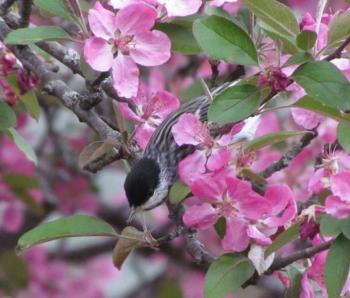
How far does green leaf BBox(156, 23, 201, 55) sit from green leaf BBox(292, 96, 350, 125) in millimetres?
308

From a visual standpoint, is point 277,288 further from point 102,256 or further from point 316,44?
point 316,44

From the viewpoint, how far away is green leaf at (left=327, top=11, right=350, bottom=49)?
172 centimetres

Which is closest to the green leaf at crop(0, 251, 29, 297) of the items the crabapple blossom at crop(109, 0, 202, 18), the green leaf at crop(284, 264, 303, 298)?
the green leaf at crop(284, 264, 303, 298)

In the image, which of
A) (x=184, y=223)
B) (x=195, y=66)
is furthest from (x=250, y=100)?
A: (x=195, y=66)

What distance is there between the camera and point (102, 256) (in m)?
4.30

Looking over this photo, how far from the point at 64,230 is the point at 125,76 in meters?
0.30

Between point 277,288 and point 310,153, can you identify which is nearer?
point 310,153

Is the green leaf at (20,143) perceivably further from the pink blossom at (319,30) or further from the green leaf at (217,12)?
the pink blossom at (319,30)

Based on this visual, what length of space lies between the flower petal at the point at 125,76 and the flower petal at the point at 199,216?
0.24 m

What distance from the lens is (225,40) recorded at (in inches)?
68.2

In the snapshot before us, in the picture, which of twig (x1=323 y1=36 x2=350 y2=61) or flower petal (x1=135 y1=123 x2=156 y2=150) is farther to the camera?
flower petal (x1=135 y1=123 x2=156 y2=150)

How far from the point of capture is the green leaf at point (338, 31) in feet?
5.65

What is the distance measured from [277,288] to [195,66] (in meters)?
1.08

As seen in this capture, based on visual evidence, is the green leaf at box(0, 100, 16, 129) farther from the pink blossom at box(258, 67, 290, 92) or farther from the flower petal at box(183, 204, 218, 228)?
the pink blossom at box(258, 67, 290, 92)
